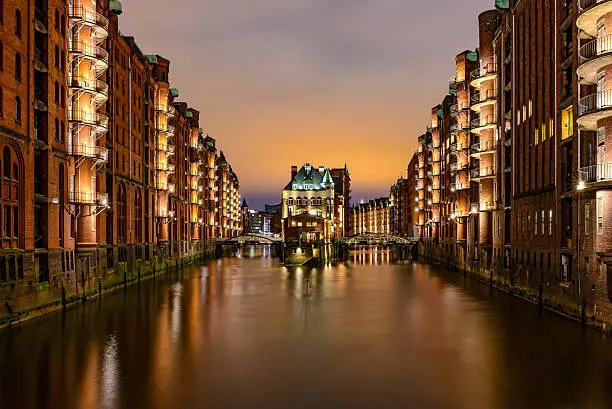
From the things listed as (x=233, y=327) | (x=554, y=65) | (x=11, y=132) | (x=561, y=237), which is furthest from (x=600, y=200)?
(x=11, y=132)

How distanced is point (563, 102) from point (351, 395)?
2677 centimetres

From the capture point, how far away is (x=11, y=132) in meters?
33.5

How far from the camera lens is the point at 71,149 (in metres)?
43.2

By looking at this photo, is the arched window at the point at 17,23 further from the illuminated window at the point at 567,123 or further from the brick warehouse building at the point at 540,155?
the illuminated window at the point at 567,123

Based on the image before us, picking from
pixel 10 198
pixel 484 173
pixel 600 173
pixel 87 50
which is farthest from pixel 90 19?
pixel 484 173

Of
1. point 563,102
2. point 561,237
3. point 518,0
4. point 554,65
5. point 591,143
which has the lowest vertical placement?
point 561,237

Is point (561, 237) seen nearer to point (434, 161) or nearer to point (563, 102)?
point (563, 102)

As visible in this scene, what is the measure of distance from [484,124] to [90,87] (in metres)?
39.4

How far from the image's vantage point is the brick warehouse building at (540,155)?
31.8m

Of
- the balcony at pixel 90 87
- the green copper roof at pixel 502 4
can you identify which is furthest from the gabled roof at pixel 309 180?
the balcony at pixel 90 87

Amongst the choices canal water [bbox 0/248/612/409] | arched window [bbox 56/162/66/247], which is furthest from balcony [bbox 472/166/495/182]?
arched window [bbox 56/162/66/247]

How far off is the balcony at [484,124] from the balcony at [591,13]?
28747 millimetres

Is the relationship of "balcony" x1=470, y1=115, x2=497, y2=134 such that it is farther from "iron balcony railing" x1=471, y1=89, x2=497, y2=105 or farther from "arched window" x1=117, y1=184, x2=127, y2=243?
"arched window" x1=117, y1=184, x2=127, y2=243

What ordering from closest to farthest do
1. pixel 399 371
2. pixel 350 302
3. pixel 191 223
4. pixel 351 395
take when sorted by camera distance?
pixel 351 395 → pixel 399 371 → pixel 350 302 → pixel 191 223
